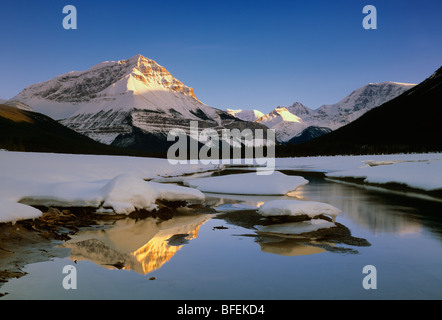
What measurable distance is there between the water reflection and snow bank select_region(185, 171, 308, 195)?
11015mm

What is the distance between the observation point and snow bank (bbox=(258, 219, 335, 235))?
12969mm

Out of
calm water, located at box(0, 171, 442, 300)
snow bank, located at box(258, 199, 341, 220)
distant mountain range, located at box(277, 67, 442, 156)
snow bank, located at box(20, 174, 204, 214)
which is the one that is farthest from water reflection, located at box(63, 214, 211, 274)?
distant mountain range, located at box(277, 67, 442, 156)

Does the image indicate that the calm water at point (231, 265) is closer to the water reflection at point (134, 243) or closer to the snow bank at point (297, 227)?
the water reflection at point (134, 243)

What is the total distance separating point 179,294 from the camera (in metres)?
7.38

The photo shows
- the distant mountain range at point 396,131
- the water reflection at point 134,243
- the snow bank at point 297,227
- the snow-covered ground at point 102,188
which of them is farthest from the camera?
the distant mountain range at point 396,131

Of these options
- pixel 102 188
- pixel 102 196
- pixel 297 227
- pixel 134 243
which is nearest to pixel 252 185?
pixel 297 227

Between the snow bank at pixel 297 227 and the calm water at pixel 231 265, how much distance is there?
0.75m

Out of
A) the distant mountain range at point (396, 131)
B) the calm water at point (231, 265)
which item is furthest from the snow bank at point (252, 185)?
the distant mountain range at point (396, 131)

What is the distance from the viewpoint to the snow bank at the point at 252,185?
25625mm

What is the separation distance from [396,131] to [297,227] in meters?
166

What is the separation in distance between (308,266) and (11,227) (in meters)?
10.0

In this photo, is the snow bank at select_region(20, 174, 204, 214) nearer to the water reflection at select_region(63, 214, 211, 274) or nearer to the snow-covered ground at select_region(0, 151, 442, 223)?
the snow-covered ground at select_region(0, 151, 442, 223)
